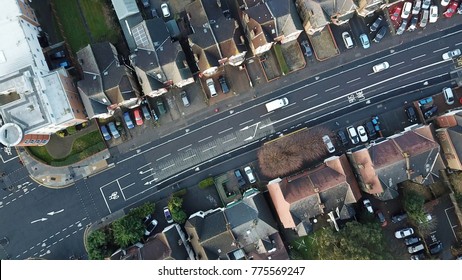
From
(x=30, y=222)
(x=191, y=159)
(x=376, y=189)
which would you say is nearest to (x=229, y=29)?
(x=191, y=159)

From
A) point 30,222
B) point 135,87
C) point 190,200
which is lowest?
point 190,200

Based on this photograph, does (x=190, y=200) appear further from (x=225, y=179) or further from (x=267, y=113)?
(x=267, y=113)

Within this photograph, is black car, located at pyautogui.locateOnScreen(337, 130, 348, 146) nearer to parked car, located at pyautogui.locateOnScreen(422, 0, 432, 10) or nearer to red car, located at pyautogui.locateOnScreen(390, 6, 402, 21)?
red car, located at pyautogui.locateOnScreen(390, 6, 402, 21)

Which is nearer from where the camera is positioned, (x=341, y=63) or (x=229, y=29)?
(x=229, y=29)

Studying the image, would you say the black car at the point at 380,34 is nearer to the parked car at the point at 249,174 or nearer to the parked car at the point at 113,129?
the parked car at the point at 249,174

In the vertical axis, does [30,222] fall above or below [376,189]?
above

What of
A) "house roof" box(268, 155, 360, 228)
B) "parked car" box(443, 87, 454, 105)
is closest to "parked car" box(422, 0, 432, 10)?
"parked car" box(443, 87, 454, 105)

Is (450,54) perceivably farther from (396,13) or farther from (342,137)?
(342,137)
